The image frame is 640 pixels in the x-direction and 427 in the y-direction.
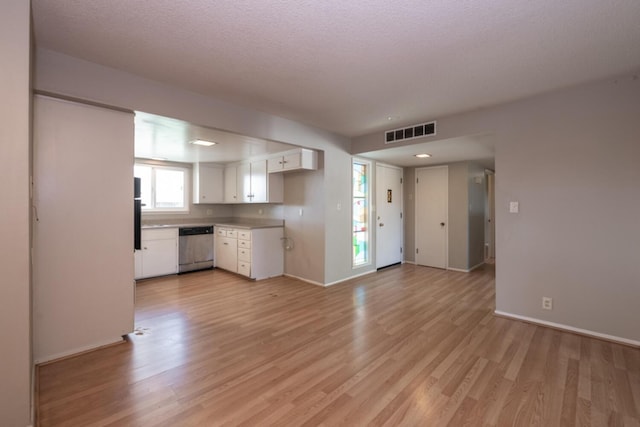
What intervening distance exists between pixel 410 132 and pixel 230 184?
150 inches

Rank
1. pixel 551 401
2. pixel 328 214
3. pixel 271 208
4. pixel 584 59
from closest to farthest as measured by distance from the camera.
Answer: pixel 551 401 → pixel 584 59 → pixel 328 214 → pixel 271 208

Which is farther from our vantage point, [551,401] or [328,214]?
[328,214]

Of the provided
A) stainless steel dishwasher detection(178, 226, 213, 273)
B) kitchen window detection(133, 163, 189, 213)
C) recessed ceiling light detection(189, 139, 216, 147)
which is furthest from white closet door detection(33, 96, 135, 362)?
kitchen window detection(133, 163, 189, 213)

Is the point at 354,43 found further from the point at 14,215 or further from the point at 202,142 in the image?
the point at 202,142

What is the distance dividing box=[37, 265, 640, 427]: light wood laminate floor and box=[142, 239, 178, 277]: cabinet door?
5.19 ft

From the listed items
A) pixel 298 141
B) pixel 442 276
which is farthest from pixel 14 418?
pixel 442 276

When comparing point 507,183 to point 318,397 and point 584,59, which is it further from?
point 318,397

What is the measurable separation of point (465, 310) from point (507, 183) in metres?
1.59

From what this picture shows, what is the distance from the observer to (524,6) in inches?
66.9

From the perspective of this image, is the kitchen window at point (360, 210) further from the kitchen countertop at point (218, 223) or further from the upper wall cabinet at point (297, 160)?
the kitchen countertop at point (218, 223)

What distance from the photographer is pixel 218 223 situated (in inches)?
239

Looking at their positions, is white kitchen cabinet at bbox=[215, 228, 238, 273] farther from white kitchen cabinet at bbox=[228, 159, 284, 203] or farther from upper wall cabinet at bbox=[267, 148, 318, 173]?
upper wall cabinet at bbox=[267, 148, 318, 173]

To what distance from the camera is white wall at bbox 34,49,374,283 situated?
229 cm

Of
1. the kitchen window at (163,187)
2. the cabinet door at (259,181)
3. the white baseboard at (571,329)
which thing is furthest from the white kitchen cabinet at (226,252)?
the white baseboard at (571,329)
